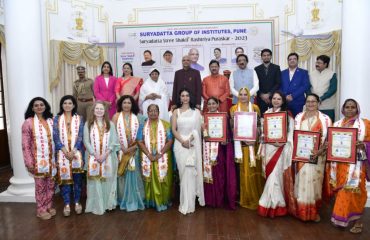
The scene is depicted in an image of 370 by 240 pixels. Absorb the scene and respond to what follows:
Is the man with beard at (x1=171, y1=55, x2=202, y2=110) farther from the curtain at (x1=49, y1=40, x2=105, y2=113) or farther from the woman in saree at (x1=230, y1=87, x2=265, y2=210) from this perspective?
the curtain at (x1=49, y1=40, x2=105, y2=113)

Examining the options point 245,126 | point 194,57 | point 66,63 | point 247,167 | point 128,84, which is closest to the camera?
point 245,126

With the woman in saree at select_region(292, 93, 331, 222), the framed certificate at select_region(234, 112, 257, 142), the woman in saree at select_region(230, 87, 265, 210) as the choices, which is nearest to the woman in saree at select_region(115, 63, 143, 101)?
the woman in saree at select_region(230, 87, 265, 210)

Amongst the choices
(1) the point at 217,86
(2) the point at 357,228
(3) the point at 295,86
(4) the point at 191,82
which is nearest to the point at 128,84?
(4) the point at 191,82

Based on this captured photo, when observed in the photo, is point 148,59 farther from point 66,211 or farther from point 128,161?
point 66,211

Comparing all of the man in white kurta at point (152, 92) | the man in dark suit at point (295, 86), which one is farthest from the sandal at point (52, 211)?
the man in dark suit at point (295, 86)

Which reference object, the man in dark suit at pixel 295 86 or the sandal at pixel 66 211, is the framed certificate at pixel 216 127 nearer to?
the man in dark suit at pixel 295 86

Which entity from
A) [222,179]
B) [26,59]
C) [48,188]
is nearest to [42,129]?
[48,188]

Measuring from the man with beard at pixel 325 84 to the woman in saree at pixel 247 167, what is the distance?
1379 mm

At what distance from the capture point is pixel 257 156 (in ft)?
14.4

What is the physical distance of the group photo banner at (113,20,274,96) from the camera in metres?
7.23

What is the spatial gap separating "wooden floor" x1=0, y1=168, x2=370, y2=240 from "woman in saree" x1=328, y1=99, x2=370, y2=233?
0.17 metres

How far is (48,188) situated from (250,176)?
265 cm

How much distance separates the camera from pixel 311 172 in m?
3.98

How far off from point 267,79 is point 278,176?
1.77 m
